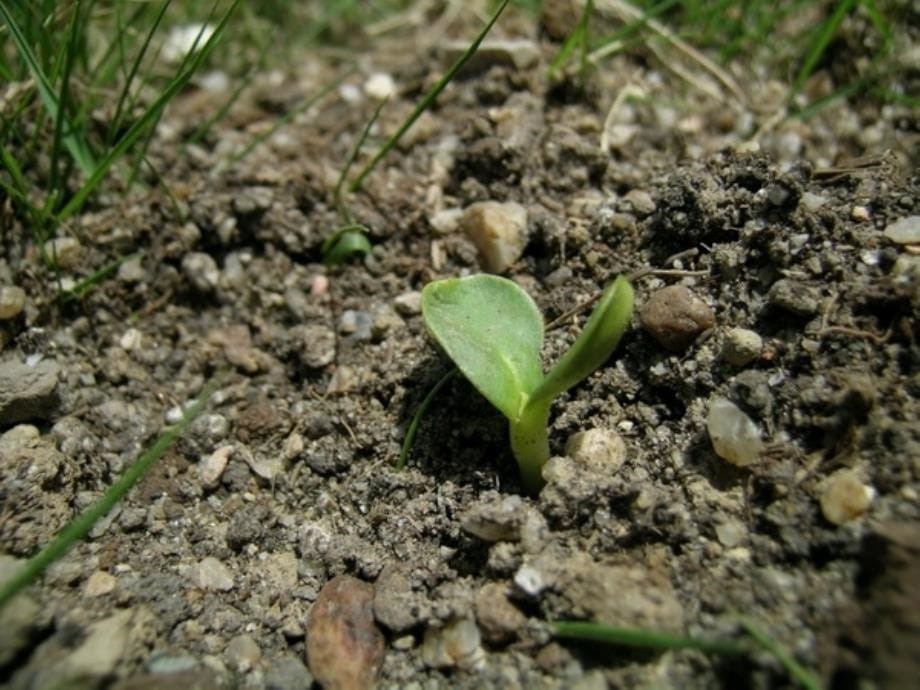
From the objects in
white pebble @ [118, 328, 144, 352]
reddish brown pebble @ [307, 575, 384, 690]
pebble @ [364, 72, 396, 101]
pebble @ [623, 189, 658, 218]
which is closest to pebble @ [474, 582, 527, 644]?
reddish brown pebble @ [307, 575, 384, 690]

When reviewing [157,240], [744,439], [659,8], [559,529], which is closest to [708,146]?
[659,8]

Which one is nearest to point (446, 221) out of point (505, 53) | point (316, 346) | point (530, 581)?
point (316, 346)

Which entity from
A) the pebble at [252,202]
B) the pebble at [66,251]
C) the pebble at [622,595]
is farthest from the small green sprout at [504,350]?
the pebble at [66,251]

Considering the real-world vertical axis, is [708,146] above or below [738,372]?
above

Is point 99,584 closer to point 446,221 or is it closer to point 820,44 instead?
point 446,221

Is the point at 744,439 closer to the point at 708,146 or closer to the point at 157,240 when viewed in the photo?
the point at 708,146

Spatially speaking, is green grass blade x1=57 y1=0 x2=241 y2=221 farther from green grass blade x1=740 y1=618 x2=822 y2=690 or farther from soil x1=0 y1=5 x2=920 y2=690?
green grass blade x1=740 y1=618 x2=822 y2=690

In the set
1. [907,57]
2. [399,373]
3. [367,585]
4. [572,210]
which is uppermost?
[907,57]
